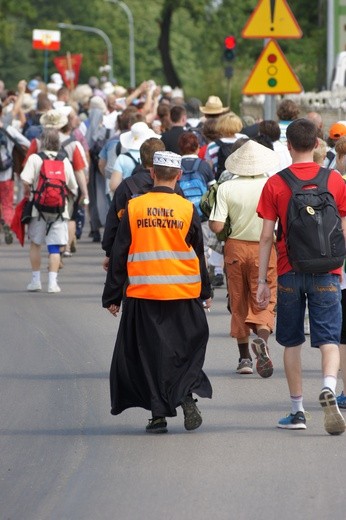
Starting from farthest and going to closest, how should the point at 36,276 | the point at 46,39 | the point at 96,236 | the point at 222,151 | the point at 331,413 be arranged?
the point at 46,39, the point at 96,236, the point at 36,276, the point at 222,151, the point at 331,413

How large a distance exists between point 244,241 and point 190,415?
276 cm

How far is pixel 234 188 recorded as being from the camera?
40.2ft

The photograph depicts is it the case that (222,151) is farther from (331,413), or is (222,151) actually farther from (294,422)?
(331,413)

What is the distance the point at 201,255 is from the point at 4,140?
13833 millimetres

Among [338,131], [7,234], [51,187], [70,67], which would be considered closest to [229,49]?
[70,67]

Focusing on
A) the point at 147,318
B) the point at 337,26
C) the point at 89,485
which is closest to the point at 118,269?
the point at 147,318

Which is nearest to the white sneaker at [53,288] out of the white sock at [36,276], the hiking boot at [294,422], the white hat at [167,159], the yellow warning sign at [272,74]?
the white sock at [36,276]

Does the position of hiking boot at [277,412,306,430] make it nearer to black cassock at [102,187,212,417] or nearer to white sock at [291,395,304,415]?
white sock at [291,395,304,415]

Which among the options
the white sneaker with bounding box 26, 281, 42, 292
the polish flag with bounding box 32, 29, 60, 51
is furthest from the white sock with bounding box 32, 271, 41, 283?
the polish flag with bounding box 32, 29, 60, 51

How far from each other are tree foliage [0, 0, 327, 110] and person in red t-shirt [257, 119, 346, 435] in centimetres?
4414

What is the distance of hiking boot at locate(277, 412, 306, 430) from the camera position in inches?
381

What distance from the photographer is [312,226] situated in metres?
9.38

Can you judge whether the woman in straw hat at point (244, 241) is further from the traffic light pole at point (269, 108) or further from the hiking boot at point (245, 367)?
the traffic light pole at point (269, 108)

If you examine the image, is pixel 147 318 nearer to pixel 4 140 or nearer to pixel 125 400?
pixel 125 400
